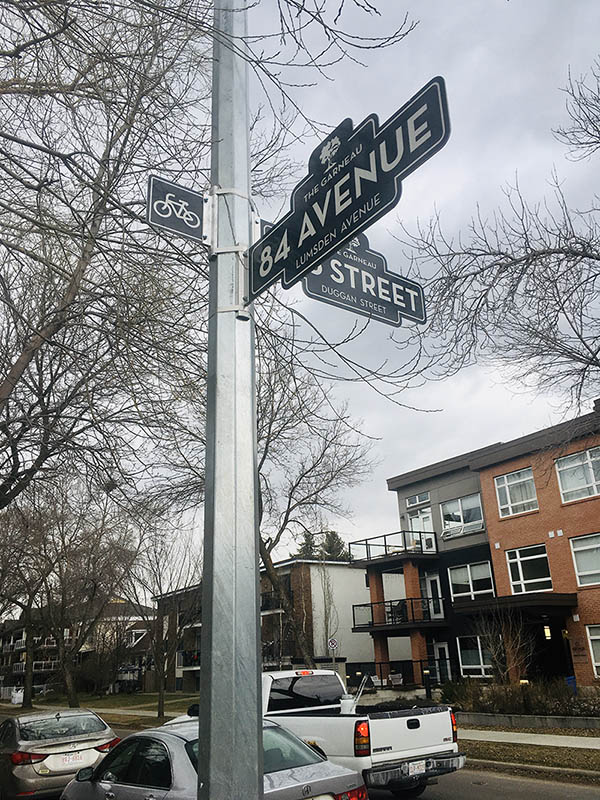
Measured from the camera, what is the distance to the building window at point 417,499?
3594 centimetres

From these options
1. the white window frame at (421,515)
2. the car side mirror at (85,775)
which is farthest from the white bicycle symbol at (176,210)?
the white window frame at (421,515)

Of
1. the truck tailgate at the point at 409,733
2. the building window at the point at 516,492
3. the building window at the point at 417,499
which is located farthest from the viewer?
the building window at the point at 417,499

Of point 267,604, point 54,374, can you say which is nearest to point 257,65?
point 54,374

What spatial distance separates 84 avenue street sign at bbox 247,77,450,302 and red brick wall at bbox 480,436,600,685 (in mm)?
22218

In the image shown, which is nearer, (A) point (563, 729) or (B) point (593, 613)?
(A) point (563, 729)

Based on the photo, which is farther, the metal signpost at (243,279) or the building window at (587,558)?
the building window at (587,558)

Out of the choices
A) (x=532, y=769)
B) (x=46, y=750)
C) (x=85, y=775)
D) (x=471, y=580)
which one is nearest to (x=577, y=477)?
(x=471, y=580)

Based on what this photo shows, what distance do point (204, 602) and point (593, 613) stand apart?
86.5 ft

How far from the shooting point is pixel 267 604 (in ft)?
142

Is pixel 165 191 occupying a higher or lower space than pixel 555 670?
higher

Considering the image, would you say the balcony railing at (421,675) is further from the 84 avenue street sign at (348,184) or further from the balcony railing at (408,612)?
the 84 avenue street sign at (348,184)

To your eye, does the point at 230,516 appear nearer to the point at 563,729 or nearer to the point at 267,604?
the point at 563,729

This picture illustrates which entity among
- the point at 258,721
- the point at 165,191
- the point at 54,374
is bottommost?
the point at 258,721

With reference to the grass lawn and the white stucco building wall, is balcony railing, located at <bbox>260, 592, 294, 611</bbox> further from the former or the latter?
the grass lawn
